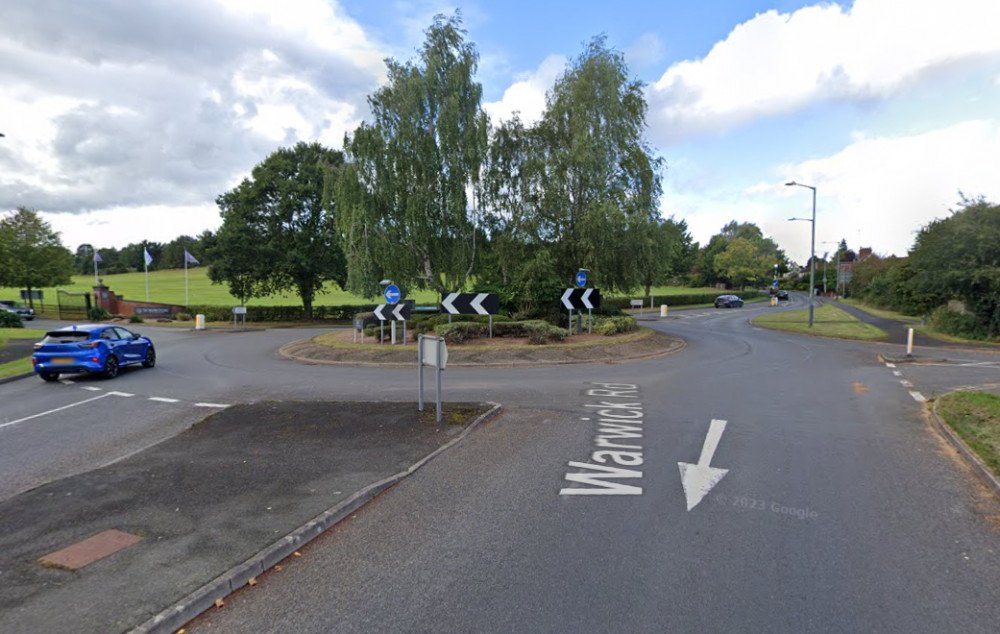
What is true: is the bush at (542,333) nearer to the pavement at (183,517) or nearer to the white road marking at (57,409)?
the pavement at (183,517)

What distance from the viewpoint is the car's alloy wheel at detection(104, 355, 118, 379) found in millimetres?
14305

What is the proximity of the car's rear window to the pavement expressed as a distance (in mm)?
9114

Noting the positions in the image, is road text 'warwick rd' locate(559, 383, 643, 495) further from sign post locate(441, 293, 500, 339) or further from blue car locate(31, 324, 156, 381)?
blue car locate(31, 324, 156, 381)

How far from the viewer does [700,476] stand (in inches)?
237

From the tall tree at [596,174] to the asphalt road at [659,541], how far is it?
1533cm

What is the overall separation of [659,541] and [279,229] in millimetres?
38443

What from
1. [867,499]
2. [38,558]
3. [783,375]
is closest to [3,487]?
[38,558]

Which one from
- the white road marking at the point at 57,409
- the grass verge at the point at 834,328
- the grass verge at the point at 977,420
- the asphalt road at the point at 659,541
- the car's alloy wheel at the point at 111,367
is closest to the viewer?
the asphalt road at the point at 659,541

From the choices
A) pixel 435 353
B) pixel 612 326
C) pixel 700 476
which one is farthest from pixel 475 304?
pixel 612 326

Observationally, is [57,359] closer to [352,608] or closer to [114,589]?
[114,589]

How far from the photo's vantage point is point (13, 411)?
34.5 ft

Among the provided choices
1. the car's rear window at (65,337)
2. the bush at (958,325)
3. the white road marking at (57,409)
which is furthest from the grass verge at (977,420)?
the bush at (958,325)

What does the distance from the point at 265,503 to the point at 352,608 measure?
2047 millimetres

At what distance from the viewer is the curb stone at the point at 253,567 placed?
128 inches
